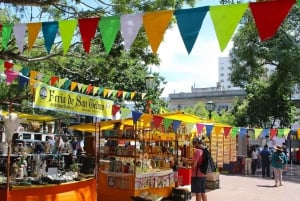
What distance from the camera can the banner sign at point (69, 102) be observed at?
26.7ft

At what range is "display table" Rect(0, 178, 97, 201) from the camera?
27.1 feet

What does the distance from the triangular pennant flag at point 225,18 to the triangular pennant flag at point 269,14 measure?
18 cm

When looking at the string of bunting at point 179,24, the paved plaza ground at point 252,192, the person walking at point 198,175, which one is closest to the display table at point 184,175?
the paved plaza ground at point 252,192

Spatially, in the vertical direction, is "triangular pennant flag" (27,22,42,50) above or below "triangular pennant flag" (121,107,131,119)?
above

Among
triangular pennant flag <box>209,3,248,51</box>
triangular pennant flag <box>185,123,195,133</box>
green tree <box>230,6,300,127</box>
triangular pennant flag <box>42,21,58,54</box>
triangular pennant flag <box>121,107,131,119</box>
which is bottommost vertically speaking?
triangular pennant flag <box>185,123,195,133</box>

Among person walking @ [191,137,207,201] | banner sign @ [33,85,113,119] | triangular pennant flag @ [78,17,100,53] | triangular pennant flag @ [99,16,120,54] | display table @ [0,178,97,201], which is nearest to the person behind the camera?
triangular pennant flag @ [99,16,120,54]

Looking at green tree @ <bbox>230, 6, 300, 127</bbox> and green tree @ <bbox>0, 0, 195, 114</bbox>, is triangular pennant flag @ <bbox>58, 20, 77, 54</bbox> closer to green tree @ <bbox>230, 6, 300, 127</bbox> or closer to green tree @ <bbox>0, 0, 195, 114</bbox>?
green tree @ <bbox>0, 0, 195, 114</bbox>

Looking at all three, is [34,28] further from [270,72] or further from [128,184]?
[270,72]

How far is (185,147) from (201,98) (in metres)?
69.2

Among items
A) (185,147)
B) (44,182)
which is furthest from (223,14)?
(185,147)

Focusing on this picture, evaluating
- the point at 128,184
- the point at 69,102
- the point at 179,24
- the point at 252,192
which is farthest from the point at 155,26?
the point at 252,192

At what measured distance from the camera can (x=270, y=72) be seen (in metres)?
35.0

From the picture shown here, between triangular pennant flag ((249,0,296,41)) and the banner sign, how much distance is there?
4550 mm

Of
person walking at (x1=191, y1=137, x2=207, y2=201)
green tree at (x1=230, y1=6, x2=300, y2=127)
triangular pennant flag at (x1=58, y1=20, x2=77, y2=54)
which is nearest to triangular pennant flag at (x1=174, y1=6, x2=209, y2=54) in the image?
triangular pennant flag at (x1=58, y1=20, x2=77, y2=54)
